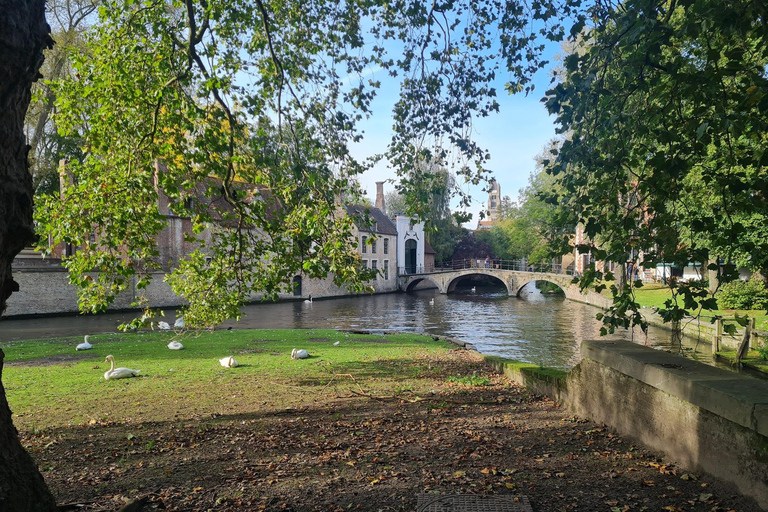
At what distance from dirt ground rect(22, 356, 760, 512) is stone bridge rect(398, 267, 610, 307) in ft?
100

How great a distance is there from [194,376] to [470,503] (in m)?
7.51

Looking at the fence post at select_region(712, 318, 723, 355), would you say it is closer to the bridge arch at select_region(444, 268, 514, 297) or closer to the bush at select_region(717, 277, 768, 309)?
the bush at select_region(717, 277, 768, 309)

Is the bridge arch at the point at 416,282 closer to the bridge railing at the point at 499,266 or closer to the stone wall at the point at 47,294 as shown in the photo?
the bridge railing at the point at 499,266

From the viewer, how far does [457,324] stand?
25.8 meters

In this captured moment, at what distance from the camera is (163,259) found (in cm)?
3416

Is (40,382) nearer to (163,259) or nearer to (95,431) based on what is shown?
(95,431)

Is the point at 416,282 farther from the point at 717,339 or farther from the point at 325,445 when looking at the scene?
the point at 325,445

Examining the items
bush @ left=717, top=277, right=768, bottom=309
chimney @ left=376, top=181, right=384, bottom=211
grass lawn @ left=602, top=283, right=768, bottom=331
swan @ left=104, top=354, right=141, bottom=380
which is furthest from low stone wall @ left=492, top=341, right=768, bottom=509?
chimney @ left=376, top=181, right=384, bottom=211

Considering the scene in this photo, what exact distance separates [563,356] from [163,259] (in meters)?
27.9

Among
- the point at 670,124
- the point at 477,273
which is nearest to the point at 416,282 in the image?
the point at 477,273

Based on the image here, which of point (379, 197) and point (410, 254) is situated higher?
point (379, 197)

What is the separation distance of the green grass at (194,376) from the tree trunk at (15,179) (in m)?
3.34

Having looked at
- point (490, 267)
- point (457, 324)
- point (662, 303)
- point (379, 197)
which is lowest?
point (457, 324)

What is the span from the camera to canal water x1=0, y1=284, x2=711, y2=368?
18.1 m
